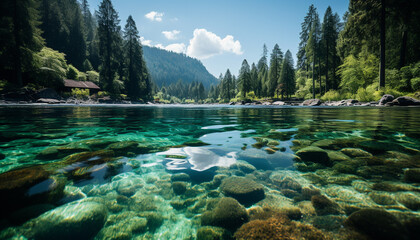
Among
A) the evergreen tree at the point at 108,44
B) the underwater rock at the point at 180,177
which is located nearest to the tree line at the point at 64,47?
the evergreen tree at the point at 108,44

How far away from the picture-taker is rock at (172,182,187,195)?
208 cm

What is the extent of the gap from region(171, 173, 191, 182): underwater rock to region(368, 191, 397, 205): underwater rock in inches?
82.8

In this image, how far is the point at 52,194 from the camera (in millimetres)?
1798

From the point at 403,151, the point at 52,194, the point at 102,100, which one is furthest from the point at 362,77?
the point at 102,100

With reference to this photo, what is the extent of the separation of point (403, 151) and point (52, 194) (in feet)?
17.5

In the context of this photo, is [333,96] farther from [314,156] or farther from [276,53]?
[276,53]

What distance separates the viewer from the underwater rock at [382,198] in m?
1.69

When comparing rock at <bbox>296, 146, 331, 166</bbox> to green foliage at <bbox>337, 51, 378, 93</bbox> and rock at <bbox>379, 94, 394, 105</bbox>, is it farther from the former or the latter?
green foliage at <bbox>337, 51, 378, 93</bbox>

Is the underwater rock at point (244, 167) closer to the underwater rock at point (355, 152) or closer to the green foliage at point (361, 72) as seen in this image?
the underwater rock at point (355, 152)

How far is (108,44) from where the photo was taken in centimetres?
3722

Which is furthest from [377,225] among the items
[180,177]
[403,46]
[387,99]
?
[403,46]

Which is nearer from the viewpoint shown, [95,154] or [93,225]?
[93,225]

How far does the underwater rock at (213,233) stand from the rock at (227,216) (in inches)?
2.1

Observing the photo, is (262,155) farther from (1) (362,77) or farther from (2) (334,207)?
(1) (362,77)
